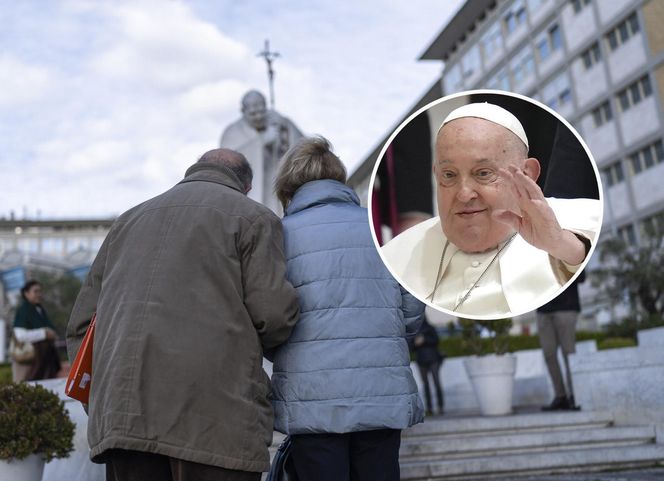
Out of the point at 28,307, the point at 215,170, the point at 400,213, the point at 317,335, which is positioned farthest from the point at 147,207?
the point at 28,307

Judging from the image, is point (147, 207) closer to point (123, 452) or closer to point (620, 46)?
point (123, 452)

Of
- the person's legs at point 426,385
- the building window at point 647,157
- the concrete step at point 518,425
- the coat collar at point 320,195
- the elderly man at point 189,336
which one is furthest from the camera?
the building window at point 647,157

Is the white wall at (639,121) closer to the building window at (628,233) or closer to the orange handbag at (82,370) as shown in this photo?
the building window at (628,233)

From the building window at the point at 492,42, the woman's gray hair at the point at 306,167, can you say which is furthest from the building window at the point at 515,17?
the woman's gray hair at the point at 306,167

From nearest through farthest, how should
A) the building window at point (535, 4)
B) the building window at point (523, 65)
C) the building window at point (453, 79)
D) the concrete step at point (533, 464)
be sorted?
the concrete step at point (533, 464) < the building window at point (535, 4) < the building window at point (523, 65) < the building window at point (453, 79)

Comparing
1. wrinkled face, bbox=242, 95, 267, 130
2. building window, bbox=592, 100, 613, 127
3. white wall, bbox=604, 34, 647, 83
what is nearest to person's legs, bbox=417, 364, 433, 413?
wrinkled face, bbox=242, 95, 267, 130

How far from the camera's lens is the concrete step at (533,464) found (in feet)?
21.0

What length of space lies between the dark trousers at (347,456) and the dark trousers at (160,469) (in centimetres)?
33

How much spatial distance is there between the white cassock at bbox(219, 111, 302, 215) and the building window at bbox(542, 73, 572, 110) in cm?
3521

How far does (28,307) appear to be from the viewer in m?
9.38

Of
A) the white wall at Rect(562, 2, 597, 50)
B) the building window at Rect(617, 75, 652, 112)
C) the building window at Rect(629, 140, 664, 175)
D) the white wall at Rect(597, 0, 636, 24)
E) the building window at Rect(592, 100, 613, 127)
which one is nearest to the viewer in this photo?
the building window at Rect(629, 140, 664, 175)

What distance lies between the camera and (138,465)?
8.36 feet

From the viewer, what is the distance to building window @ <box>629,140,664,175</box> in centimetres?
3444

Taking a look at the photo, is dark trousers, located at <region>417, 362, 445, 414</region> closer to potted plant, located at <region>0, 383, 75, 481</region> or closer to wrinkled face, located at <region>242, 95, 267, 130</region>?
wrinkled face, located at <region>242, 95, 267, 130</region>
